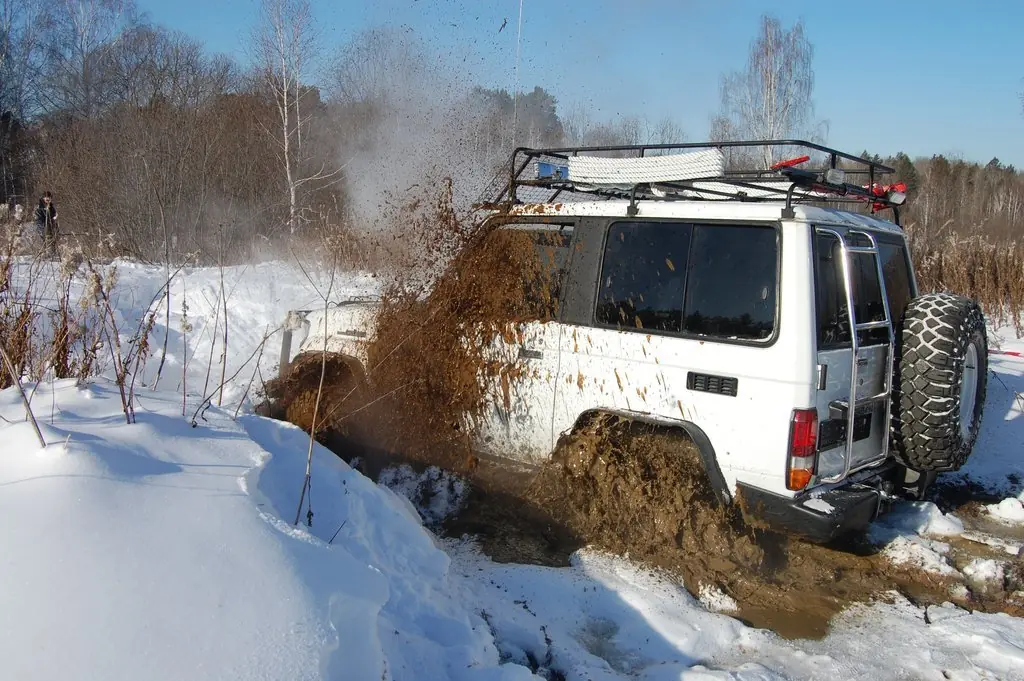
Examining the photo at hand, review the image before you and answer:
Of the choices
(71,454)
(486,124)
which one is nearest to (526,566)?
(71,454)

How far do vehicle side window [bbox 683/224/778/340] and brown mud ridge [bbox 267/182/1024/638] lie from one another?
2.39 ft

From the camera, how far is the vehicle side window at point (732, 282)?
3799 mm

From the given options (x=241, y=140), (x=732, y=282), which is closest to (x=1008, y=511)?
(x=732, y=282)

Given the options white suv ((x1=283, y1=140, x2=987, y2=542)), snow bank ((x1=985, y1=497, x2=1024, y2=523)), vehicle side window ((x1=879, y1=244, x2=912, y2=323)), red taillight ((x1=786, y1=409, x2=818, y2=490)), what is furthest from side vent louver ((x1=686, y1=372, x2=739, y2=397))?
snow bank ((x1=985, y1=497, x2=1024, y2=523))

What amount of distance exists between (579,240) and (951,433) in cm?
245

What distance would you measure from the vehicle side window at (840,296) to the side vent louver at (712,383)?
1.59 ft

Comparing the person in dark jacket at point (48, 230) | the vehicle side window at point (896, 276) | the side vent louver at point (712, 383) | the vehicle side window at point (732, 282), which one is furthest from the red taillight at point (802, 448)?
the person in dark jacket at point (48, 230)

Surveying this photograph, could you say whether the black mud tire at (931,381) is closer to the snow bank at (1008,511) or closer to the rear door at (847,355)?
the rear door at (847,355)

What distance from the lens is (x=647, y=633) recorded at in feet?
11.4

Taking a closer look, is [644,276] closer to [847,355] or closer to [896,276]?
[847,355]

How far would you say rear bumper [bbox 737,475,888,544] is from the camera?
144 inches

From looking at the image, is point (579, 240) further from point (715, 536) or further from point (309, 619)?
point (309, 619)

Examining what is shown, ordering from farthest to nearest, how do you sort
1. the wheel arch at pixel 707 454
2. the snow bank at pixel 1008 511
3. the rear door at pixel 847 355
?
the snow bank at pixel 1008 511 < the wheel arch at pixel 707 454 < the rear door at pixel 847 355

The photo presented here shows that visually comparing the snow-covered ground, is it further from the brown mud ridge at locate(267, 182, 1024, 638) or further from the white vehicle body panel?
the white vehicle body panel
